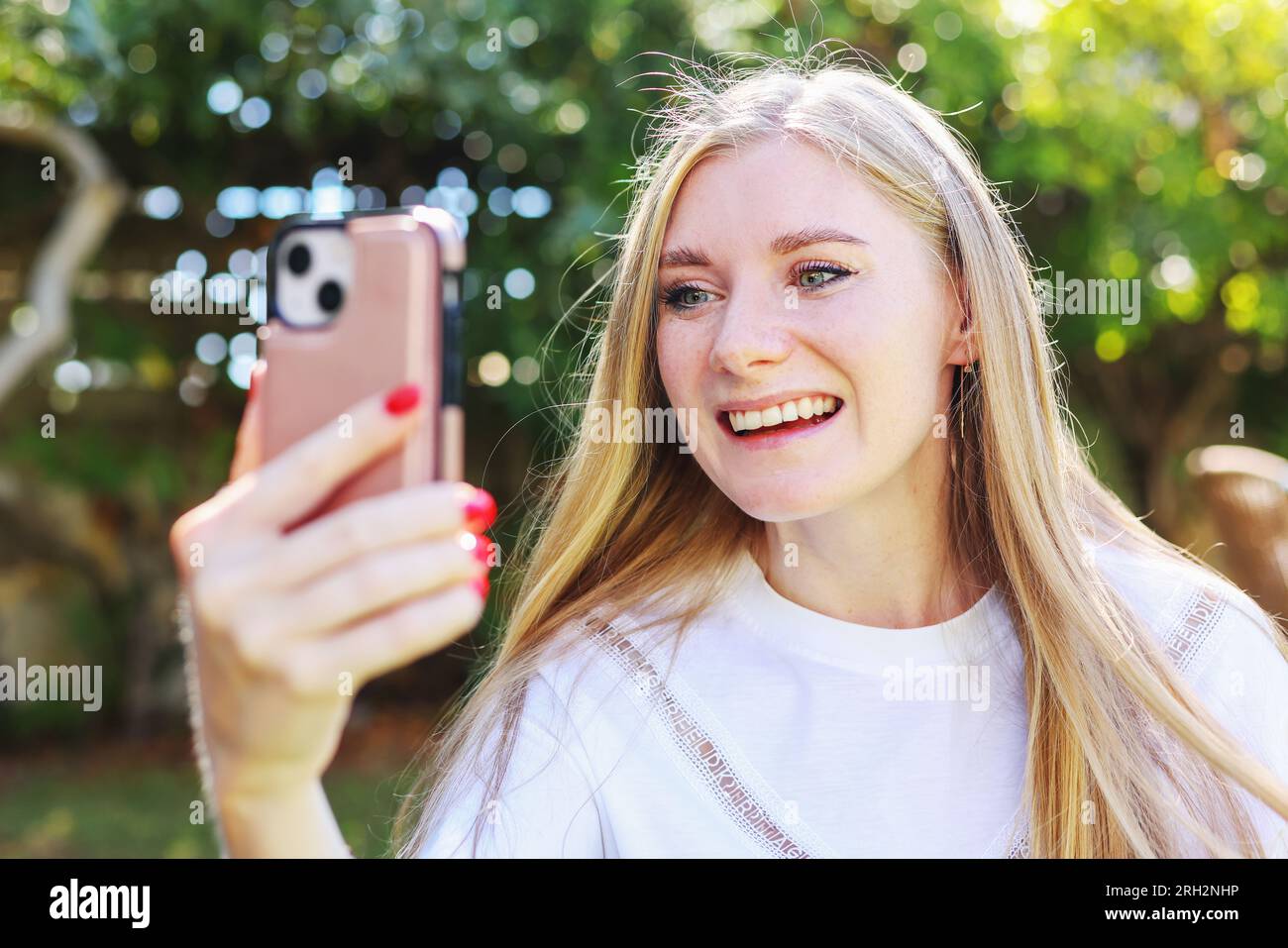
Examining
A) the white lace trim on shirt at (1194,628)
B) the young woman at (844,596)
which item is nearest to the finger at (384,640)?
the young woman at (844,596)

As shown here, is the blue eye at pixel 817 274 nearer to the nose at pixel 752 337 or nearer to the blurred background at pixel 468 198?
the nose at pixel 752 337

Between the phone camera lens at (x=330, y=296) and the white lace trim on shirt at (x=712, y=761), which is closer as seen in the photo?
the phone camera lens at (x=330, y=296)

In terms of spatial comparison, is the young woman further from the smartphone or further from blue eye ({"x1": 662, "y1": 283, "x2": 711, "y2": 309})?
the smartphone

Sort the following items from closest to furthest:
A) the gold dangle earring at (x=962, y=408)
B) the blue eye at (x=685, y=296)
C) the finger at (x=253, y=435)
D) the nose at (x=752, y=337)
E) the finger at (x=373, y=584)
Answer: the finger at (x=373, y=584) → the finger at (x=253, y=435) → the nose at (x=752, y=337) → the blue eye at (x=685, y=296) → the gold dangle earring at (x=962, y=408)

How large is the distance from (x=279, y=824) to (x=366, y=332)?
0.35m

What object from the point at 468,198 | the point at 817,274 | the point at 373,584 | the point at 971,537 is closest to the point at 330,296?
the point at 373,584

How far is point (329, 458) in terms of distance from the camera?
0.70 meters

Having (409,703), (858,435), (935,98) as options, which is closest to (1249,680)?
(858,435)

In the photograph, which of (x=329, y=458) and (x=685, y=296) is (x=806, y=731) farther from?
(x=329, y=458)

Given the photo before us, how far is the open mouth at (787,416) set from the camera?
4.81 feet

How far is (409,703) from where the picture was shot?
6.17 m

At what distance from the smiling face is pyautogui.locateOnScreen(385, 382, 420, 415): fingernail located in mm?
732

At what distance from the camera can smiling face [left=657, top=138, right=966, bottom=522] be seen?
1.45 m

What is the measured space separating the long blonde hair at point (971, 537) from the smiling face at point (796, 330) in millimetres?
65
